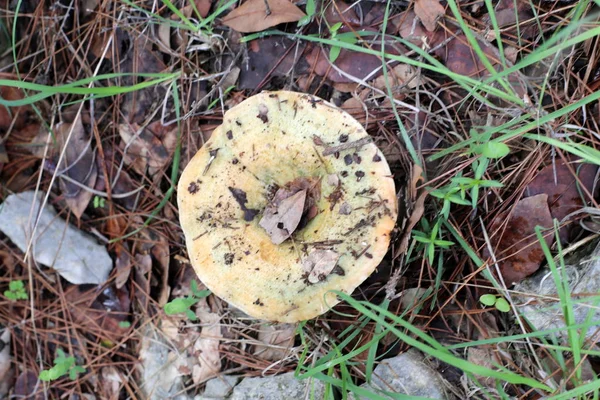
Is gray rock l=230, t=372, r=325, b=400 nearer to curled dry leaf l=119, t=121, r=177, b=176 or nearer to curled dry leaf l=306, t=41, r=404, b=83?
curled dry leaf l=119, t=121, r=177, b=176

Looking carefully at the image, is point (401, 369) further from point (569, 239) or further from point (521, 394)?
point (569, 239)

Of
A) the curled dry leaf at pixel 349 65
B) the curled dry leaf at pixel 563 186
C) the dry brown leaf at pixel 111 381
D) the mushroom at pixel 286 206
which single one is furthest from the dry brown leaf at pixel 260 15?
the dry brown leaf at pixel 111 381

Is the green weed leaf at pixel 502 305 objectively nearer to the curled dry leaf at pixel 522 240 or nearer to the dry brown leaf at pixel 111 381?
the curled dry leaf at pixel 522 240

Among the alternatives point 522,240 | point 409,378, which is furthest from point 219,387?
point 522,240

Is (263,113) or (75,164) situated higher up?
(263,113)

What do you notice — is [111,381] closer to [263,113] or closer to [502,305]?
[263,113]

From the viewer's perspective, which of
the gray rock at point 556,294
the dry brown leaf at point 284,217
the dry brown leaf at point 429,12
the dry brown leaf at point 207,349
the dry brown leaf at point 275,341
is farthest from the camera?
the dry brown leaf at point 207,349

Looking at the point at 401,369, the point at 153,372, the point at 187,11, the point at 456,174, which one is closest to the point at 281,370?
the point at 401,369
